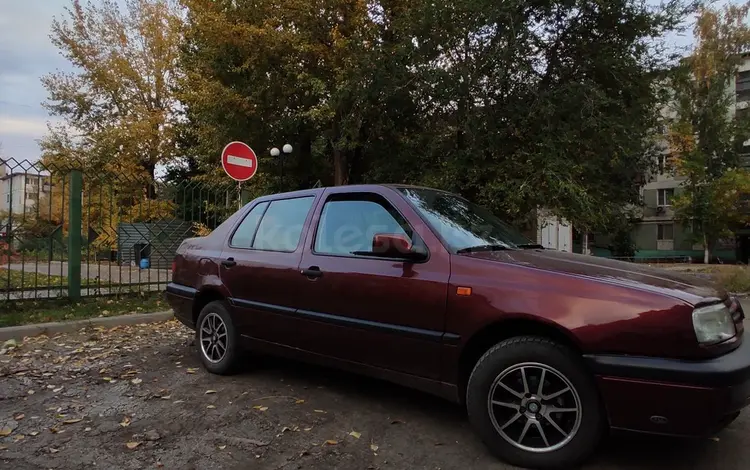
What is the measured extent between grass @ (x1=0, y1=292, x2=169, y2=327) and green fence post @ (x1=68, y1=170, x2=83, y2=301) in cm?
24

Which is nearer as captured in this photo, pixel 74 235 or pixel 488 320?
pixel 488 320

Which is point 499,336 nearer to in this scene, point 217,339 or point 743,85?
point 217,339

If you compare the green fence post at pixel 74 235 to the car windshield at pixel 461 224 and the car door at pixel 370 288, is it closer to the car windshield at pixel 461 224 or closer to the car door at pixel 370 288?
the car door at pixel 370 288

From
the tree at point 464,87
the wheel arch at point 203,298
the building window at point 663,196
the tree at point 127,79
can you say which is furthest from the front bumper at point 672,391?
the building window at point 663,196

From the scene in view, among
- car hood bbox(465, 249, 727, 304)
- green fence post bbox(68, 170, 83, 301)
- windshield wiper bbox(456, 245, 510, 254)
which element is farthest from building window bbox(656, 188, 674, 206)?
windshield wiper bbox(456, 245, 510, 254)

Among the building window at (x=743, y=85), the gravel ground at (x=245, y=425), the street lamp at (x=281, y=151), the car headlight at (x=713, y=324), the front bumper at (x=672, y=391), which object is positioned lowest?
the gravel ground at (x=245, y=425)

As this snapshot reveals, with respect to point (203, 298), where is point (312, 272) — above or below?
above

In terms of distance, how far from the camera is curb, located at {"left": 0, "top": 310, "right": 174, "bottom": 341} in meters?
5.99

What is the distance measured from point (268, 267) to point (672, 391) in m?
2.98

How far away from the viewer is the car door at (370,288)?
3291 mm

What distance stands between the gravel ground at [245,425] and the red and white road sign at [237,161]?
437 cm

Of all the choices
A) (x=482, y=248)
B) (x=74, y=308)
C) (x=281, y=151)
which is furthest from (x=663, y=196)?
(x=482, y=248)

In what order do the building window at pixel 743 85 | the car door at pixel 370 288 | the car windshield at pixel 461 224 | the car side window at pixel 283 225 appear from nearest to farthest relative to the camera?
the car door at pixel 370 288 → the car windshield at pixel 461 224 → the car side window at pixel 283 225 → the building window at pixel 743 85

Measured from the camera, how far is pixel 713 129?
3225 cm
